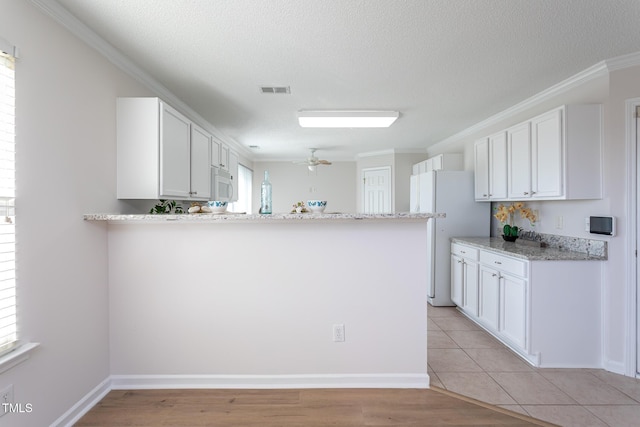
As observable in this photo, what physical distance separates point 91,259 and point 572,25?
3.42 meters

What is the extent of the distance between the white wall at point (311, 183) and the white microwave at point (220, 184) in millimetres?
3056

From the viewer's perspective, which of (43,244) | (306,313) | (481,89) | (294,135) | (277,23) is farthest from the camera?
(294,135)

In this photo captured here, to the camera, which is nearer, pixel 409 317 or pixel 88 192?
pixel 88 192

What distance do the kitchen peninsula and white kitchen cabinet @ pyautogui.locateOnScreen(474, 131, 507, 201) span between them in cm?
176

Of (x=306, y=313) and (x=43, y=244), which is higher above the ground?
(x=43, y=244)

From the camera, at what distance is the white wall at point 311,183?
691 centimetres

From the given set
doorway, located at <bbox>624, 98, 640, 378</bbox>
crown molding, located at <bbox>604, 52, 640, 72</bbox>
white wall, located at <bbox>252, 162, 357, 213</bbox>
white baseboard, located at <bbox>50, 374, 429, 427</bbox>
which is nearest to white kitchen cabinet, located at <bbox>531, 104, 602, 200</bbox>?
doorway, located at <bbox>624, 98, 640, 378</bbox>

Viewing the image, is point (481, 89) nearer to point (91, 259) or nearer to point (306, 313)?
point (306, 313)

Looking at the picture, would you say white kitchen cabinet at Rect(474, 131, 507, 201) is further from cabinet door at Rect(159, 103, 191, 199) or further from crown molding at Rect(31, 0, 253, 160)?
crown molding at Rect(31, 0, 253, 160)

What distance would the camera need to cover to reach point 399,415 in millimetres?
1880

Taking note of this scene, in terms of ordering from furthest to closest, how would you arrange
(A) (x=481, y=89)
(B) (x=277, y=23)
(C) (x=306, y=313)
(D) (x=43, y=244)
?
(A) (x=481, y=89), (C) (x=306, y=313), (B) (x=277, y=23), (D) (x=43, y=244)

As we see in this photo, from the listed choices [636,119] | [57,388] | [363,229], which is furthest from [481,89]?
[57,388]

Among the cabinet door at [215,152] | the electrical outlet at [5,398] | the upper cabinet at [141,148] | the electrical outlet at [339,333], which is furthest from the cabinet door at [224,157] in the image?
the electrical outlet at [5,398]

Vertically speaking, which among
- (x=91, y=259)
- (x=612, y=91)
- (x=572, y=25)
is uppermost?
(x=572, y=25)
